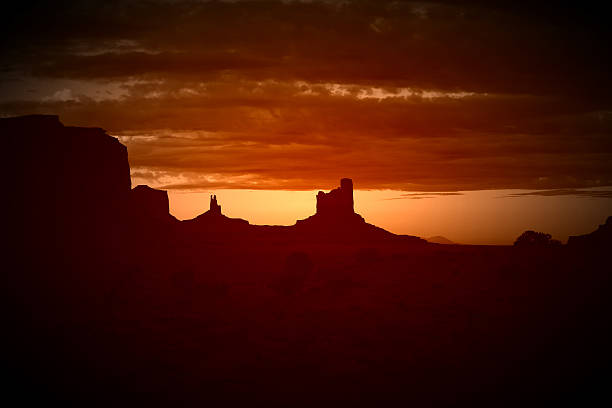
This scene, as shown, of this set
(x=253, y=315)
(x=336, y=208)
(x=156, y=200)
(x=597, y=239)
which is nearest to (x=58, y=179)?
(x=253, y=315)

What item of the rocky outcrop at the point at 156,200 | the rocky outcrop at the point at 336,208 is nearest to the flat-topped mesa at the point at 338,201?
the rocky outcrop at the point at 336,208

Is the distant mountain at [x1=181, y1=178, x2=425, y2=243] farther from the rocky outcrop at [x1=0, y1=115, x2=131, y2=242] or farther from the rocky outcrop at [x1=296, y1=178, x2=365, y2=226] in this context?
the rocky outcrop at [x1=0, y1=115, x2=131, y2=242]

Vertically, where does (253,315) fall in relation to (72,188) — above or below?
below

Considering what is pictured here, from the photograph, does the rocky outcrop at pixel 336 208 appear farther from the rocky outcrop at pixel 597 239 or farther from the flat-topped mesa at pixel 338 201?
the rocky outcrop at pixel 597 239

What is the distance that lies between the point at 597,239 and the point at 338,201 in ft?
279

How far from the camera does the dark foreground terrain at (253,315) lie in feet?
99.0

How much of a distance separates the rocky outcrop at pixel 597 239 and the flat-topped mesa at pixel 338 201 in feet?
256

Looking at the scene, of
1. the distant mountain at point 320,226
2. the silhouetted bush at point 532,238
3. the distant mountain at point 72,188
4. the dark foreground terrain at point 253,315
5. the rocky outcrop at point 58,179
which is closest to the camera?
the dark foreground terrain at point 253,315

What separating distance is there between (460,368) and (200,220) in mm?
119266

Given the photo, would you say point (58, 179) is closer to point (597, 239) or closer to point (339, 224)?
point (597, 239)

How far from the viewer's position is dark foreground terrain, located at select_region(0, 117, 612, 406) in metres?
30.2

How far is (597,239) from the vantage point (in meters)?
78.1

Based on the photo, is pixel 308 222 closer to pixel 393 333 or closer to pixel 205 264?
pixel 205 264

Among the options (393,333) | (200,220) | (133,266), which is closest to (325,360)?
(393,333)
